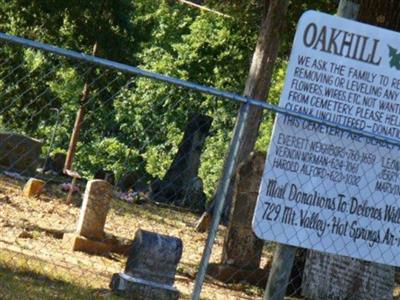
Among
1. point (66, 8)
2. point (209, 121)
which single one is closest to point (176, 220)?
point (209, 121)

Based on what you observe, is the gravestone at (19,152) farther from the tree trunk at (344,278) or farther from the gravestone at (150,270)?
the gravestone at (150,270)

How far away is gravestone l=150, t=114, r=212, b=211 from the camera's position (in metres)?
22.9

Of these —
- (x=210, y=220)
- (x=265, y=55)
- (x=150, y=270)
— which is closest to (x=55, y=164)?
(x=265, y=55)

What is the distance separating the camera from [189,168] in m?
23.7

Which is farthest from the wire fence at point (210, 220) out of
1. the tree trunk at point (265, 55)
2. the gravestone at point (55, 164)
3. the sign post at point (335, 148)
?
the tree trunk at point (265, 55)

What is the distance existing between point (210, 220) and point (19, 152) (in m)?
8.48

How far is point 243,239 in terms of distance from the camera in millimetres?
14078

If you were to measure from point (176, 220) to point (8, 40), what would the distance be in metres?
13.0

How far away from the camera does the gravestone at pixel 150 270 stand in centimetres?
1012

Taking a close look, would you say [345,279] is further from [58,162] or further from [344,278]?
[58,162]

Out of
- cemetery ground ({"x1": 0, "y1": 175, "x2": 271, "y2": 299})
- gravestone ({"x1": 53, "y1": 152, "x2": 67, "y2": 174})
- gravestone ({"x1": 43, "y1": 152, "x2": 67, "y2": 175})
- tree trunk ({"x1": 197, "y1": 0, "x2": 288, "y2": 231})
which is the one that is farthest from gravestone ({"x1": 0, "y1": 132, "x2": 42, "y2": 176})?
tree trunk ({"x1": 197, "y1": 0, "x2": 288, "y2": 231})

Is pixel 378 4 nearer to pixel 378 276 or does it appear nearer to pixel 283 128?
pixel 378 276

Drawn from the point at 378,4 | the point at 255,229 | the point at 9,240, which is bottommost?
the point at 9,240

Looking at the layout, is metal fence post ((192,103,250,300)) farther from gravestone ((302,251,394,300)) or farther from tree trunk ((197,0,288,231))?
tree trunk ((197,0,288,231))
